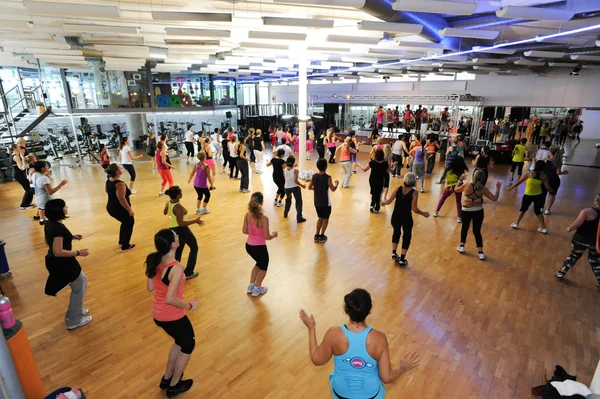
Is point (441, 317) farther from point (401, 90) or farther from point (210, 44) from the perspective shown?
point (401, 90)

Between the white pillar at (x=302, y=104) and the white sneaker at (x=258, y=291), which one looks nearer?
the white sneaker at (x=258, y=291)

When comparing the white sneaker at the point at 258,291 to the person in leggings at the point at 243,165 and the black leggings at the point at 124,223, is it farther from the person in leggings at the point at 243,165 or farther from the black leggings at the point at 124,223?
the person in leggings at the point at 243,165

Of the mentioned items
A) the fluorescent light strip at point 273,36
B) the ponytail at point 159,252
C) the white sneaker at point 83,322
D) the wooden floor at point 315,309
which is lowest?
the wooden floor at point 315,309

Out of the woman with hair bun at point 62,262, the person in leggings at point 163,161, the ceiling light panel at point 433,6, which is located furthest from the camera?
the person in leggings at point 163,161

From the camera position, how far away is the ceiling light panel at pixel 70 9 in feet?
14.4

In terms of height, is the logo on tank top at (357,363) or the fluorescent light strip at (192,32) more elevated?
the fluorescent light strip at (192,32)

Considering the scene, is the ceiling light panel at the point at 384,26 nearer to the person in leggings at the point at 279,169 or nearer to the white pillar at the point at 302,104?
the person in leggings at the point at 279,169

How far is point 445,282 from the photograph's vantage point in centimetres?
430

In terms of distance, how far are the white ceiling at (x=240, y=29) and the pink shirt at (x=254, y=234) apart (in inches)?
120

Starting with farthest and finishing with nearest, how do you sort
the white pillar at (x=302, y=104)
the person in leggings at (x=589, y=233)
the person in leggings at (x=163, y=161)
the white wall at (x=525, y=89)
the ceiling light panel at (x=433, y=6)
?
the white wall at (x=525, y=89)
the white pillar at (x=302, y=104)
the person in leggings at (x=163, y=161)
the ceiling light panel at (x=433, y=6)
the person in leggings at (x=589, y=233)

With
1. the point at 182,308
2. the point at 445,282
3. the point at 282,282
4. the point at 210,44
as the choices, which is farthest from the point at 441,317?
the point at 210,44

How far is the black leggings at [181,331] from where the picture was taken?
7.83 ft

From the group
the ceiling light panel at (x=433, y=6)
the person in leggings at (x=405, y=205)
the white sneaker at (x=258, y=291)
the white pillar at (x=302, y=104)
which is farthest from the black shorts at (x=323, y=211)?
the white pillar at (x=302, y=104)

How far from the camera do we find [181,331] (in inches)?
95.3
